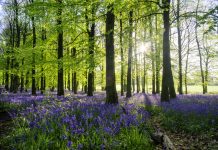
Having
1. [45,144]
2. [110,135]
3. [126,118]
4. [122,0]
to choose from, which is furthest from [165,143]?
[122,0]

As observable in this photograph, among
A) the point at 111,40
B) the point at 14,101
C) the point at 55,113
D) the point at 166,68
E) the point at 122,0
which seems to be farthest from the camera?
the point at 166,68

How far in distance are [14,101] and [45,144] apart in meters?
9.00

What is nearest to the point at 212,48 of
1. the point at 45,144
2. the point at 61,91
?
the point at 61,91

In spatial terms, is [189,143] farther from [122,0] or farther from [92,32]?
[92,32]

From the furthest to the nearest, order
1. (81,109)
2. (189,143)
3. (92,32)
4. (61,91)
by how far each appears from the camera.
Result: 1. (92,32)
2. (61,91)
3. (81,109)
4. (189,143)

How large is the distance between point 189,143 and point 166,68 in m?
8.50

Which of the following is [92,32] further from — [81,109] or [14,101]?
[81,109]

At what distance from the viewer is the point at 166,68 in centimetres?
1470

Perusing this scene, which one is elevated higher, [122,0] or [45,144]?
[122,0]

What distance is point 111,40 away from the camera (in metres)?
→ 12.0

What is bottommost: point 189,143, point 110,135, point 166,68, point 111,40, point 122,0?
point 189,143

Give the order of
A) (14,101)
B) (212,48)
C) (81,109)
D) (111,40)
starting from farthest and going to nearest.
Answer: (212,48) < (14,101) < (111,40) < (81,109)

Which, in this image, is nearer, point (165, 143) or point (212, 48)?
point (165, 143)

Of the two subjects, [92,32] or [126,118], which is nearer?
[126,118]
